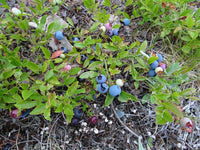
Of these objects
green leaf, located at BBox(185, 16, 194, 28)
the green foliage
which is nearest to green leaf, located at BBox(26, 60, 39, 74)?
the green foliage

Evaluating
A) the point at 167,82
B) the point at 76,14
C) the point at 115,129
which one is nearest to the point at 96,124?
the point at 115,129

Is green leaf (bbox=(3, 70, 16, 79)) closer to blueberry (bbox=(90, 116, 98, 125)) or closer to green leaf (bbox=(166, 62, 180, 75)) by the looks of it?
blueberry (bbox=(90, 116, 98, 125))

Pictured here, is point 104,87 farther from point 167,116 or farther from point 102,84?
point 167,116

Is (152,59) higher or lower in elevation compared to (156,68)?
higher

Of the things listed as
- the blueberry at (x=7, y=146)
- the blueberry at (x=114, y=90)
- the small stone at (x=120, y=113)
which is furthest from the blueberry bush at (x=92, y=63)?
the blueberry at (x=7, y=146)

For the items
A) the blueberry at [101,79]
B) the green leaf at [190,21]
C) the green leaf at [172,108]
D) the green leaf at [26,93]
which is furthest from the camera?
the green leaf at [190,21]

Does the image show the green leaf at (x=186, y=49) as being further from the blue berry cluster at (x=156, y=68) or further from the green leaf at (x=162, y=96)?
the green leaf at (x=162, y=96)

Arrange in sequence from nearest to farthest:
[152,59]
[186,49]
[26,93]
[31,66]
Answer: [26,93]
[31,66]
[152,59]
[186,49]

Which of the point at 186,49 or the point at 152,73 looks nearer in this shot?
the point at 152,73

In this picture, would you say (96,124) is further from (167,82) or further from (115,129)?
(167,82)

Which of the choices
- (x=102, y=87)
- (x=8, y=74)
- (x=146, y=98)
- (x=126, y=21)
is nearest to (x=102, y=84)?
(x=102, y=87)
